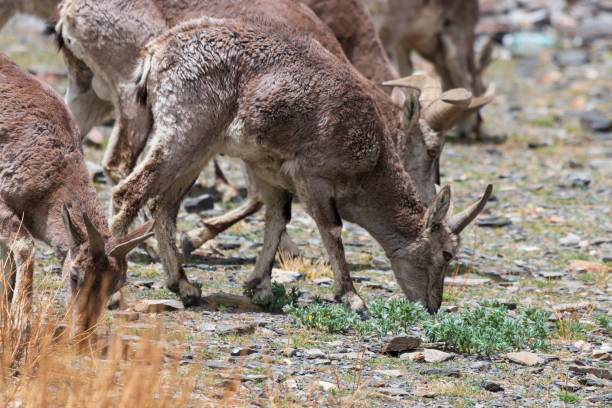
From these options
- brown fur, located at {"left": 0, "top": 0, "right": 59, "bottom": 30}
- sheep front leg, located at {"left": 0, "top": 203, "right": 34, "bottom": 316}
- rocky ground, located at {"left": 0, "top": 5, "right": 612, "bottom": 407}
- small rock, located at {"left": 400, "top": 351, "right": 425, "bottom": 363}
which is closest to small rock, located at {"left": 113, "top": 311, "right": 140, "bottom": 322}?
rocky ground, located at {"left": 0, "top": 5, "right": 612, "bottom": 407}

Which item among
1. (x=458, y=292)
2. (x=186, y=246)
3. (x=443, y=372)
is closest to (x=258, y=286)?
(x=186, y=246)

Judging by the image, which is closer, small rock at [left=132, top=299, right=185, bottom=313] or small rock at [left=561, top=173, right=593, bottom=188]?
small rock at [left=132, top=299, right=185, bottom=313]

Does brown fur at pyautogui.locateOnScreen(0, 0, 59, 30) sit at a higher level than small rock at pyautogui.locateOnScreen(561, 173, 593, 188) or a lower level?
higher

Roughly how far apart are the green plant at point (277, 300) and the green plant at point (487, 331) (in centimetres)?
122

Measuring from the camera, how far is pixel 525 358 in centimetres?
660

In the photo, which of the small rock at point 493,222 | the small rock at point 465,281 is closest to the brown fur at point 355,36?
the small rock at point 493,222

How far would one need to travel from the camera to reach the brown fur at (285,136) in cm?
744

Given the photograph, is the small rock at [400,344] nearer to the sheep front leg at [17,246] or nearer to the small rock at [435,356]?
the small rock at [435,356]

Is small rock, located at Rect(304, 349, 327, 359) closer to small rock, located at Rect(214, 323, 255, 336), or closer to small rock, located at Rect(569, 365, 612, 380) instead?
small rock, located at Rect(214, 323, 255, 336)

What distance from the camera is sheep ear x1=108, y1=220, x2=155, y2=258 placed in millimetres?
6152

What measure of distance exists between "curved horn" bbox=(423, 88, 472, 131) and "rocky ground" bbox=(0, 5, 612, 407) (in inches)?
58.2

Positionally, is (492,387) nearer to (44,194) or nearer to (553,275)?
(44,194)

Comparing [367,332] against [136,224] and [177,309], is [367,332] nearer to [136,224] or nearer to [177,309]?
[177,309]

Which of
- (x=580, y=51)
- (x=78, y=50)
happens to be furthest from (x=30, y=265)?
(x=580, y=51)
